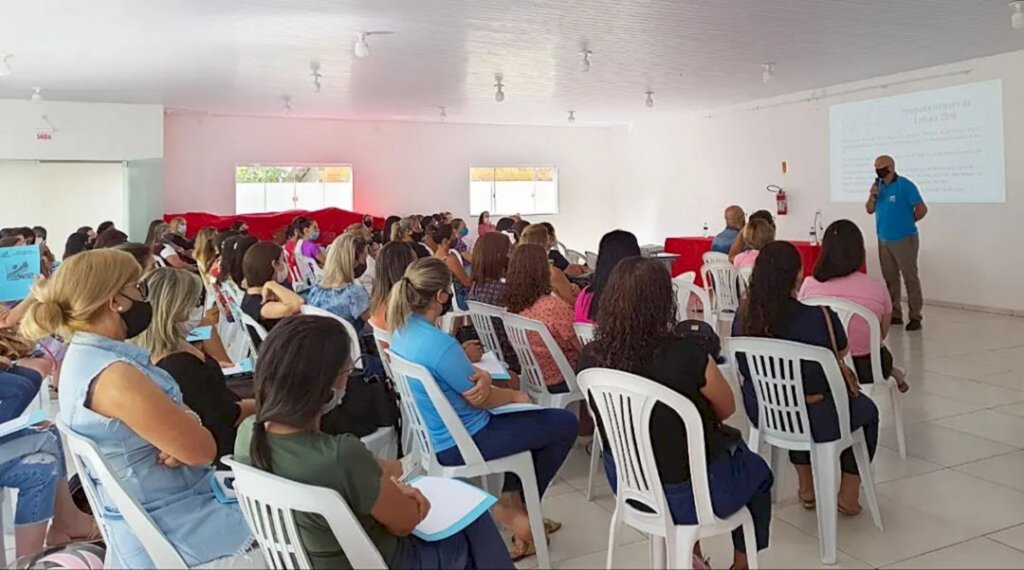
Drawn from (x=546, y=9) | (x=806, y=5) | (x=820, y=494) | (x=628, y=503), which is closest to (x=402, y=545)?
(x=628, y=503)

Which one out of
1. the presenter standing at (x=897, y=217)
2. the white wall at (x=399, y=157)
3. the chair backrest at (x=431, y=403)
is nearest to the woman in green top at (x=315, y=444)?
the chair backrest at (x=431, y=403)

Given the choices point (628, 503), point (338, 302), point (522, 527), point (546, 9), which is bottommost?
point (522, 527)

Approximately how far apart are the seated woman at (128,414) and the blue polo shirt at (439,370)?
2.60ft

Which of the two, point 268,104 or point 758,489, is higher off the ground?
point 268,104

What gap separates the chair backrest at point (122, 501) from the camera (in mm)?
1800

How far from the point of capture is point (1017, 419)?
4.32 metres

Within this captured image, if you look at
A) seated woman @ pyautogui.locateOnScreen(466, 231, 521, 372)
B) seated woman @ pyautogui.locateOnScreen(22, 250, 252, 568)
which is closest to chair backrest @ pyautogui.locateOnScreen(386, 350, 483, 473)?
seated woman @ pyautogui.locateOnScreen(22, 250, 252, 568)

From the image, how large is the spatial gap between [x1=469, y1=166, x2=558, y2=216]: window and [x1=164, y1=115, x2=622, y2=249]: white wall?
0.15 metres

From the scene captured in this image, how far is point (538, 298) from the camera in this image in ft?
12.7

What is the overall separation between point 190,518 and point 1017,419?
438 cm

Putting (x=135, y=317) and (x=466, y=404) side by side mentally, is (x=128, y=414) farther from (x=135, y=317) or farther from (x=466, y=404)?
(x=466, y=404)

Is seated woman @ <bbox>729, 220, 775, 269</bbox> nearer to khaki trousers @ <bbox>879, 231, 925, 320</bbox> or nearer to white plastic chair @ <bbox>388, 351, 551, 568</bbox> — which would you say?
khaki trousers @ <bbox>879, 231, 925, 320</bbox>

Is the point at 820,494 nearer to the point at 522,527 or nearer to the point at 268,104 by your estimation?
the point at 522,527

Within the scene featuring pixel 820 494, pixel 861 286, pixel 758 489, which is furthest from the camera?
pixel 861 286
